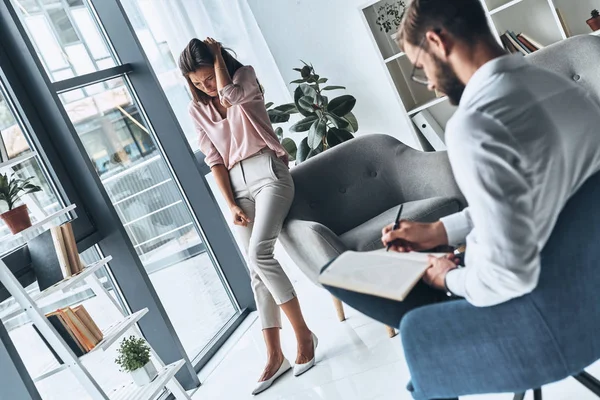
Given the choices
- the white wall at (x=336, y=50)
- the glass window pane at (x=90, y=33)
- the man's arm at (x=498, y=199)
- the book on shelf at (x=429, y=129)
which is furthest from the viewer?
the white wall at (x=336, y=50)

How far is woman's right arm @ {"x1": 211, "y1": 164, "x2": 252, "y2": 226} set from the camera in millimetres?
3225

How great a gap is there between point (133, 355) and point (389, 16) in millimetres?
3276

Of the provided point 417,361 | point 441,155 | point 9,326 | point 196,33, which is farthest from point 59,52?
point 417,361

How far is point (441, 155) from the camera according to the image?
123 inches

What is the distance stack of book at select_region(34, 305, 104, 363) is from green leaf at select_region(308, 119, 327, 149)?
2.18 meters

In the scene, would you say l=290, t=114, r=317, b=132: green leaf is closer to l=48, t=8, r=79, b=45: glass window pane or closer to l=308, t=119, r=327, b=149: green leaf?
l=308, t=119, r=327, b=149: green leaf

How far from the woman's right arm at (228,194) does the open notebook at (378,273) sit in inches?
58.0

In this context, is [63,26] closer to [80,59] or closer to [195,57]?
[80,59]

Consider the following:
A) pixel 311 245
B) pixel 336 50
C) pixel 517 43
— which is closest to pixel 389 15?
pixel 336 50

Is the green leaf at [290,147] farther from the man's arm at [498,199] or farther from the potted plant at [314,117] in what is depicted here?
the man's arm at [498,199]

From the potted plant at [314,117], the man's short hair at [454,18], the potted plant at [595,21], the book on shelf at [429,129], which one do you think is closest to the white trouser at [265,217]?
the potted plant at [314,117]

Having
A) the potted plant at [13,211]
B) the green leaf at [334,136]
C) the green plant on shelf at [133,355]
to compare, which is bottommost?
the green plant on shelf at [133,355]

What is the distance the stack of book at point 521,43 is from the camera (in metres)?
4.53

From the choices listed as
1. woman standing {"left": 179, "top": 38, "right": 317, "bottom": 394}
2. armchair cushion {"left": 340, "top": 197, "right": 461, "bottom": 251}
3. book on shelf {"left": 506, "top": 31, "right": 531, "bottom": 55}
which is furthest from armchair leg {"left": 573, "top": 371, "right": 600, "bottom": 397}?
book on shelf {"left": 506, "top": 31, "right": 531, "bottom": 55}
